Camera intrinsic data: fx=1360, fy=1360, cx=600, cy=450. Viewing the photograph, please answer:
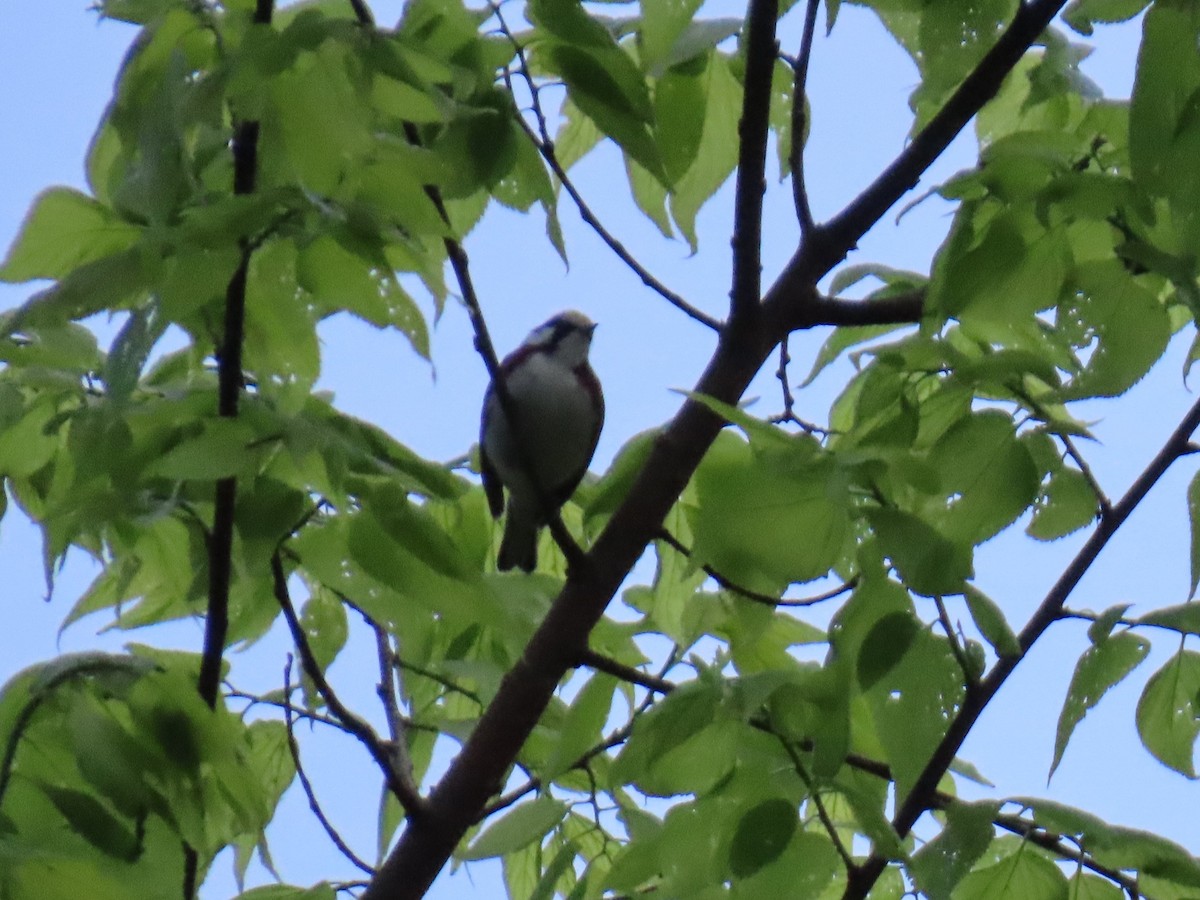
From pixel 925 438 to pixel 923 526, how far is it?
0.24m

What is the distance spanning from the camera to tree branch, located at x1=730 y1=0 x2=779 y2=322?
1.25 metres

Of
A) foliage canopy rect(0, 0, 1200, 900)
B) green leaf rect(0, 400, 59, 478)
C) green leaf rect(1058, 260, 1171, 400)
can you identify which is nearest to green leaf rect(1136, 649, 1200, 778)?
foliage canopy rect(0, 0, 1200, 900)

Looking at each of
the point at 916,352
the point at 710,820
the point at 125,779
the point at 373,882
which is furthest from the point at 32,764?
the point at 916,352

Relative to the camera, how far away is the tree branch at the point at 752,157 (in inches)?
49.1

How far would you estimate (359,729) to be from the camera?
1397 mm

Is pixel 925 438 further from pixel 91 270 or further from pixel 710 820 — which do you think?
pixel 91 270

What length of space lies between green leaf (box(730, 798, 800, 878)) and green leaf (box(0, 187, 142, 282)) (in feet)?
2.28

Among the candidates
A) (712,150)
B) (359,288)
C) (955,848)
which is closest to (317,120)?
(359,288)

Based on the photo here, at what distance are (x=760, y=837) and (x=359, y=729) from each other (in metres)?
0.47

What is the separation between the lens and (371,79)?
1.00 metres

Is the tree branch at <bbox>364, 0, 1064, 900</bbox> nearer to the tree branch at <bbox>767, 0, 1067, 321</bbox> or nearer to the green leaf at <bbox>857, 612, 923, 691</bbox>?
the tree branch at <bbox>767, 0, 1067, 321</bbox>

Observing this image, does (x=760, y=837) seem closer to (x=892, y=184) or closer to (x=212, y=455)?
(x=212, y=455)

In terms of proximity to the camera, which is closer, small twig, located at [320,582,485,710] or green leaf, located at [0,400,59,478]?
green leaf, located at [0,400,59,478]

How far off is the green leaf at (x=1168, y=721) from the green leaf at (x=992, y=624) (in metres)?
0.19
